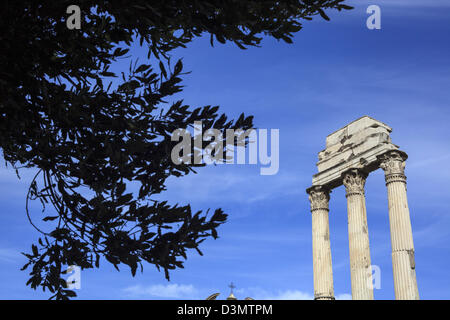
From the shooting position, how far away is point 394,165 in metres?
24.2

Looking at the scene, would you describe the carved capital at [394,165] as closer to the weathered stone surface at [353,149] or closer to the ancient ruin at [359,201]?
the ancient ruin at [359,201]

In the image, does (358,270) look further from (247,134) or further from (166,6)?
(166,6)

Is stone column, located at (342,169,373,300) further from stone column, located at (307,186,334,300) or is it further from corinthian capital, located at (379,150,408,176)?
stone column, located at (307,186,334,300)

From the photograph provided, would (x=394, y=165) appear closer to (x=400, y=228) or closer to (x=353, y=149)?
(x=353, y=149)

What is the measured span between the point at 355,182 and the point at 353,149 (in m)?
1.86

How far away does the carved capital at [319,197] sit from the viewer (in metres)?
28.2

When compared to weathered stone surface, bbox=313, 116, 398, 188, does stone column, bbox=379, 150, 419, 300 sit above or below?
below

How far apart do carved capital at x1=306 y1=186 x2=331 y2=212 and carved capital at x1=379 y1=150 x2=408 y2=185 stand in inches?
179

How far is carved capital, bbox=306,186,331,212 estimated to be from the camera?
2819cm

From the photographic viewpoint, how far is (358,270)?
24.2 metres

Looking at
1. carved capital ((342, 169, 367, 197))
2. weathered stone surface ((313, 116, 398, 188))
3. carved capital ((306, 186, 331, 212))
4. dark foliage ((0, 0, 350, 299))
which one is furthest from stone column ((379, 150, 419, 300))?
dark foliage ((0, 0, 350, 299))
